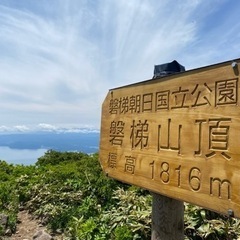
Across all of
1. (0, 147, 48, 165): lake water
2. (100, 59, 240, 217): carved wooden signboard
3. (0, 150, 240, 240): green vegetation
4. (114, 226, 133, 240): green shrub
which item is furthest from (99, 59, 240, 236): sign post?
(0, 147, 48, 165): lake water

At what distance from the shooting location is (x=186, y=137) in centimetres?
164

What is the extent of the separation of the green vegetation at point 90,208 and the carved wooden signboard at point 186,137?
152 cm

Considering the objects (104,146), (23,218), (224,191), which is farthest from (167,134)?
(23,218)

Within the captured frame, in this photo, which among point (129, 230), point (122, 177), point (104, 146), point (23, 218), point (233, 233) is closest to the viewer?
point (122, 177)

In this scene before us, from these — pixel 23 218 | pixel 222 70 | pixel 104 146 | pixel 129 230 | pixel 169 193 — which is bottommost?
pixel 23 218

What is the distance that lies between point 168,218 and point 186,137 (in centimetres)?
68

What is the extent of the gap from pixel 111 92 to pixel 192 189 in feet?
4.03

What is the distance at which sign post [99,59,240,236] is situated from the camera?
4.64 ft

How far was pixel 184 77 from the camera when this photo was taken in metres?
1.70

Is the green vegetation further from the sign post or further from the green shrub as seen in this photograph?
the sign post

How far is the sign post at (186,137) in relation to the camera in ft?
4.64

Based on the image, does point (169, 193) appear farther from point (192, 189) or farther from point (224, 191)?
point (224, 191)

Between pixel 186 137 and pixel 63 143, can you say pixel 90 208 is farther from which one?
pixel 63 143

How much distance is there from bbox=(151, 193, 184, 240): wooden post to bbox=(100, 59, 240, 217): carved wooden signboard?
0.21 meters
